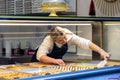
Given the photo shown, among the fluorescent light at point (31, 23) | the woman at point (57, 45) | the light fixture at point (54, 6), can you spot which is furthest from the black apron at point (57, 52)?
the light fixture at point (54, 6)

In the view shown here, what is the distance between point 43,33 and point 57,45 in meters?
0.14

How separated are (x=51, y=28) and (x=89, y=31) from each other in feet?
1.09

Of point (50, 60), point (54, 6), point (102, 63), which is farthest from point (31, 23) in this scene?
point (54, 6)

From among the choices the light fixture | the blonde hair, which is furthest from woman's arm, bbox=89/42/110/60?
the light fixture

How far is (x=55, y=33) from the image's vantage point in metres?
1.80

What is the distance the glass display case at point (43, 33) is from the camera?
5.22 ft

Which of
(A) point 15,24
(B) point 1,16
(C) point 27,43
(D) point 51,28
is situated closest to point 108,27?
(D) point 51,28

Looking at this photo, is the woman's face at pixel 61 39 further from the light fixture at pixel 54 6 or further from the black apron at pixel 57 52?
the light fixture at pixel 54 6

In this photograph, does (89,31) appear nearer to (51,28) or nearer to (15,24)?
(51,28)

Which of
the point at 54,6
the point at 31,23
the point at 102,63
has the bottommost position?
the point at 102,63

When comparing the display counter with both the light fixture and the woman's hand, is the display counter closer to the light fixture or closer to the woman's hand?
the woman's hand

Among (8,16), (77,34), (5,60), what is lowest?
(5,60)

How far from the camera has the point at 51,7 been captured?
2.29 meters

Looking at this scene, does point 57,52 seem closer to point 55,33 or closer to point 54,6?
point 55,33
